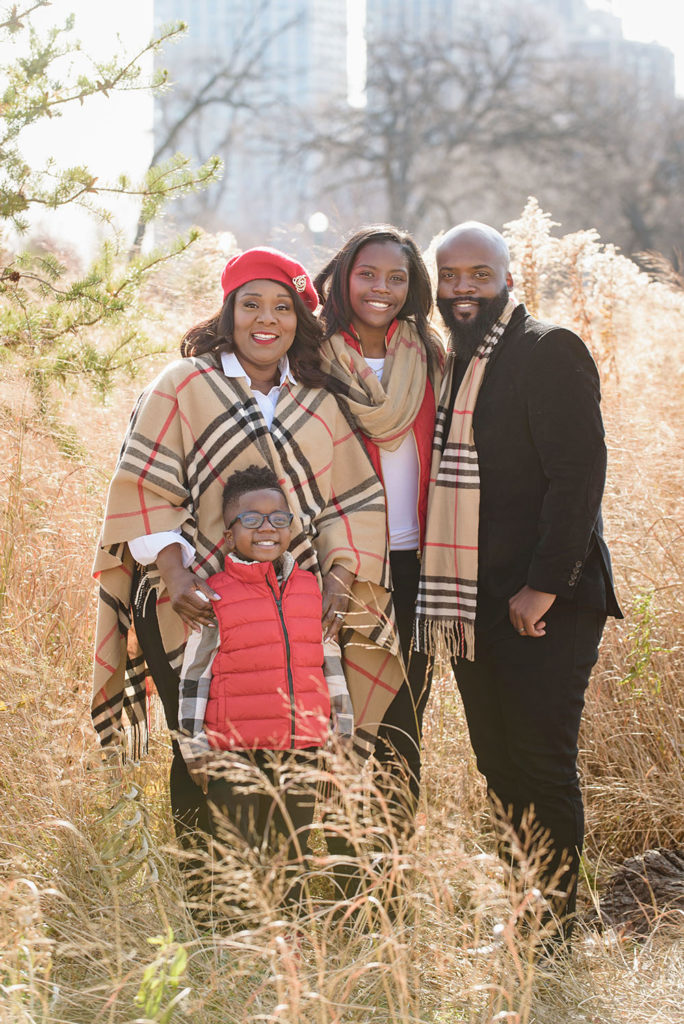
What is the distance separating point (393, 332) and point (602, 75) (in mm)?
31029

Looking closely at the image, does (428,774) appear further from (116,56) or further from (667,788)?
(116,56)

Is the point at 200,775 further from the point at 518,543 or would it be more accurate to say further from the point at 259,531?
the point at 518,543

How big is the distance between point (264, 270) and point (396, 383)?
53cm

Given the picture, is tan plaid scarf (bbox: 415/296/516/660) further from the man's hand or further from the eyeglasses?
the eyeglasses

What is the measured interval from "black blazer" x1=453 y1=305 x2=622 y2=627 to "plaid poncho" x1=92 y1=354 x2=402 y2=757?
35 cm

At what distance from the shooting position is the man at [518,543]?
2879mm

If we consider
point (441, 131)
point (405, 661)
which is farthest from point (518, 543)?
point (441, 131)

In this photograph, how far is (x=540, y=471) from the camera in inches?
118

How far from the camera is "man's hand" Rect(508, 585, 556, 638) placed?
2.89 meters

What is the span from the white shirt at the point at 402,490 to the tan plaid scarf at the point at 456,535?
167mm

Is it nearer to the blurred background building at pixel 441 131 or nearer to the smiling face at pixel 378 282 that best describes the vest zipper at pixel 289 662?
the smiling face at pixel 378 282

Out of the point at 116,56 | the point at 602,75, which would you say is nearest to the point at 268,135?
the point at 602,75

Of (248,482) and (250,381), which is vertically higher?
(250,381)

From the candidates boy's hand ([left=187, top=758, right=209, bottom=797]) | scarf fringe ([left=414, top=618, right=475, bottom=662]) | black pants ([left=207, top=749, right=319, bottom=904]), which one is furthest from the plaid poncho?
black pants ([left=207, top=749, right=319, bottom=904])
